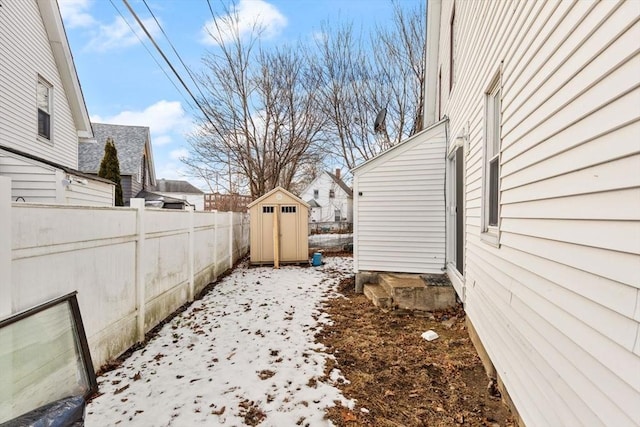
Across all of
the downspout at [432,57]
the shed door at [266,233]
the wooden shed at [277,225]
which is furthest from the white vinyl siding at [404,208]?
the shed door at [266,233]

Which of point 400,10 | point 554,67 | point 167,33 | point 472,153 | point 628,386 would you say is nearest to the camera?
point 628,386

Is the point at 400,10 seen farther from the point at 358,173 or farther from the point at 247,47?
the point at 358,173

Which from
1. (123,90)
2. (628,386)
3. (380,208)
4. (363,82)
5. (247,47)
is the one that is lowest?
(628,386)

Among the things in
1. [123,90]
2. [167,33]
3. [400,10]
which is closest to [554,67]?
[167,33]

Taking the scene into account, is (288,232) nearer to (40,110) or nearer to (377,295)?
(377,295)

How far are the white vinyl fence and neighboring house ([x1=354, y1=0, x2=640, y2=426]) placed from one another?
3080 millimetres

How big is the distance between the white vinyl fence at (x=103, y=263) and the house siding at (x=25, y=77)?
16.0 ft

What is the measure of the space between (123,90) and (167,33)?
329 cm

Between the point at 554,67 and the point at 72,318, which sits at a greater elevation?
the point at 554,67

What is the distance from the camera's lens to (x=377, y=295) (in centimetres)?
571

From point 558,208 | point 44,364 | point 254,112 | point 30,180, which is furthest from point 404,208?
point 254,112

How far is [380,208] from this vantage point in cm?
664

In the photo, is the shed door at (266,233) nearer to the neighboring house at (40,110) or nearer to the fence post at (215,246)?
the fence post at (215,246)

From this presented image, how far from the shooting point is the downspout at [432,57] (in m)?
7.80
